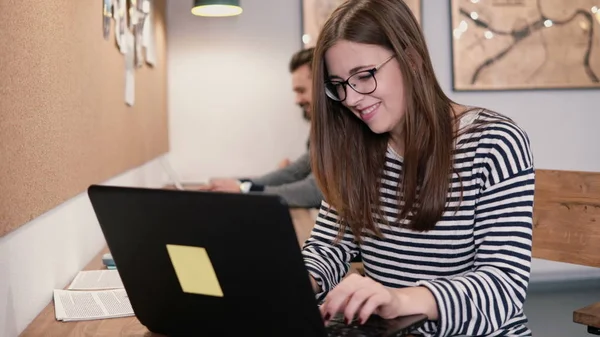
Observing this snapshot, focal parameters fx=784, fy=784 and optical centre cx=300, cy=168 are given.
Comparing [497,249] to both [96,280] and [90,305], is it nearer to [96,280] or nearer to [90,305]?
[90,305]

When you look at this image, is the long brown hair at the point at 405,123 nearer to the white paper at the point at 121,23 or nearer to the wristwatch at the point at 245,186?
the white paper at the point at 121,23

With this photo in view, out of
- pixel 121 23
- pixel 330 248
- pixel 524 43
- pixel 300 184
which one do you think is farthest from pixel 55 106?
pixel 524 43

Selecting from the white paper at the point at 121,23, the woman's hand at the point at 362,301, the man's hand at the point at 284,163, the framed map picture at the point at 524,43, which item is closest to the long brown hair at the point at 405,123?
→ the woman's hand at the point at 362,301

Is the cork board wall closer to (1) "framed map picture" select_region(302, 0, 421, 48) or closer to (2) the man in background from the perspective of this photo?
(2) the man in background

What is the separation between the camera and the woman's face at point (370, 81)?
135cm

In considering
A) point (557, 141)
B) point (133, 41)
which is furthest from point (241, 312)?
point (557, 141)

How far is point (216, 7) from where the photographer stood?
362cm

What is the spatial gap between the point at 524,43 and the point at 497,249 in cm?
343

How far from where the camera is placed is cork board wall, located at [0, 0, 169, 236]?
135cm

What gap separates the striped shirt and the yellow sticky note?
13.3 inches

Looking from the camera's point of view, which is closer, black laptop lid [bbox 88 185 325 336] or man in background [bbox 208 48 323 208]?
black laptop lid [bbox 88 185 325 336]

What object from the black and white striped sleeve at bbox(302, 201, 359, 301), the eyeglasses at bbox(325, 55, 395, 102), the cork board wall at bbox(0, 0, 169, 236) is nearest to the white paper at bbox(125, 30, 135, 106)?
the cork board wall at bbox(0, 0, 169, 236)

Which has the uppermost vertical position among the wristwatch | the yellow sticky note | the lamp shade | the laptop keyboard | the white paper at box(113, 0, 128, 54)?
the lamp shade

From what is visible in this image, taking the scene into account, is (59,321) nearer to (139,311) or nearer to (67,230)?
(139,311)
